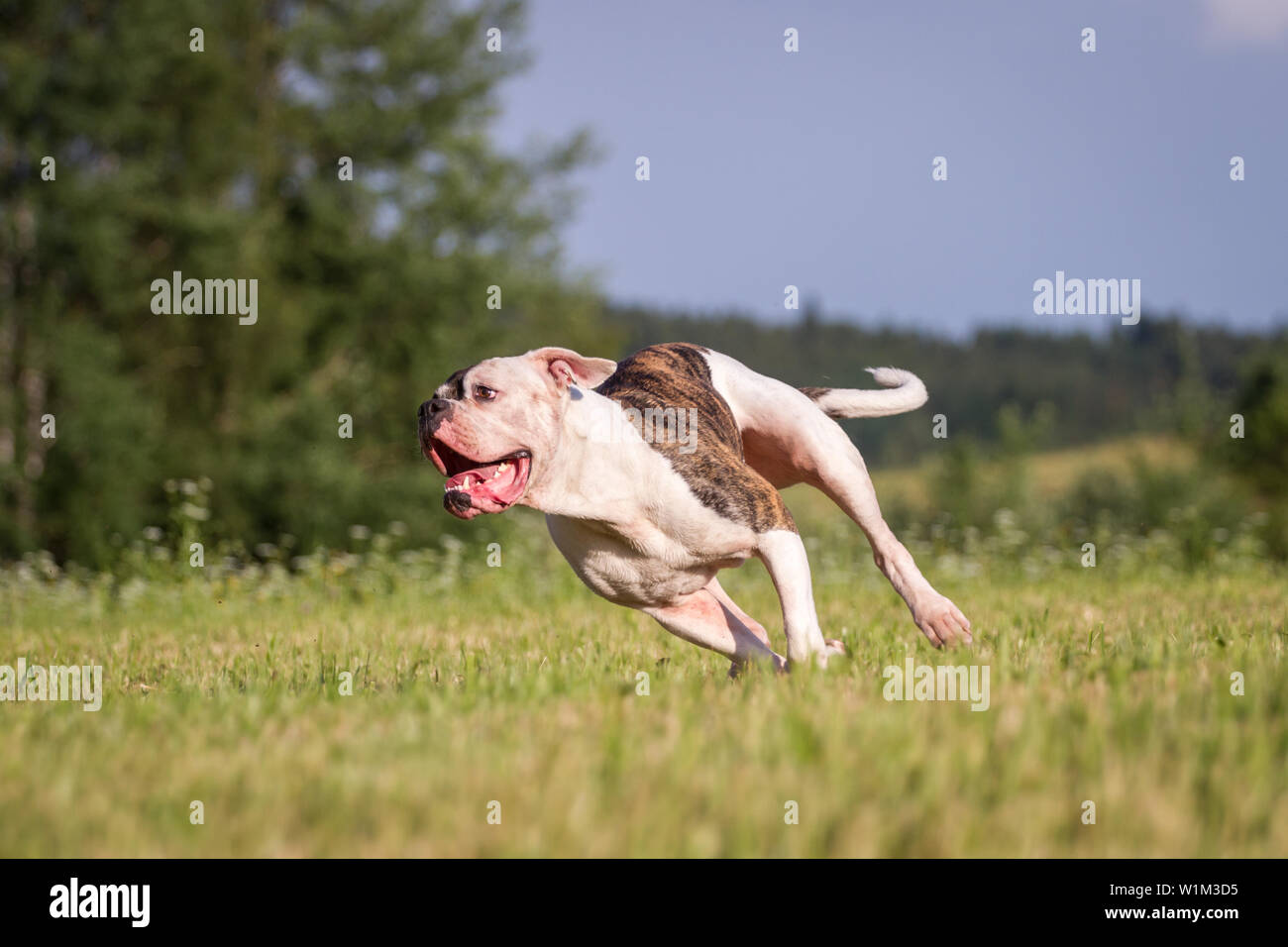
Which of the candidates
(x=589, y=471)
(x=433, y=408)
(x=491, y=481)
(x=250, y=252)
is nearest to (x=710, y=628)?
(x=589, y=471)

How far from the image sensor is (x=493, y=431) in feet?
12.1

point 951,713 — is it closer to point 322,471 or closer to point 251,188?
point 322,471

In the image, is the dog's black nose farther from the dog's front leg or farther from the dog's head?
the dog's front leg

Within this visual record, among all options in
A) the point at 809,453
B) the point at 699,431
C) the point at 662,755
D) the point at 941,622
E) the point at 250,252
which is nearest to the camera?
the point at 662,755

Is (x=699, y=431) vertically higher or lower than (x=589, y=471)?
higher

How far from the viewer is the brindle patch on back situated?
4.02 meters

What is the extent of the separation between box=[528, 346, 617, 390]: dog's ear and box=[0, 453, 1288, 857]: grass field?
112 centimetres

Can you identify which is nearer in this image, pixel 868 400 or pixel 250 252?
pixel 868 400

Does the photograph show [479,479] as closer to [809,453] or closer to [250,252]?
[809,453]

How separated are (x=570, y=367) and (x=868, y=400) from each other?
6.56ft

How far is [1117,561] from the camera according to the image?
10.1m

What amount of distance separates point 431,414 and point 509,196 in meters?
14.0

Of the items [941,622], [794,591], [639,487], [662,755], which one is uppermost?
[639,487]

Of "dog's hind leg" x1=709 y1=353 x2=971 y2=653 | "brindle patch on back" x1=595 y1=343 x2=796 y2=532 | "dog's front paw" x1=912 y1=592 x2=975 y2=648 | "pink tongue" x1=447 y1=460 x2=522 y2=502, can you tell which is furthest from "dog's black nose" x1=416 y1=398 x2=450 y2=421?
"dog's front paw" x1=912 y1=592 x2=975 y2=648
